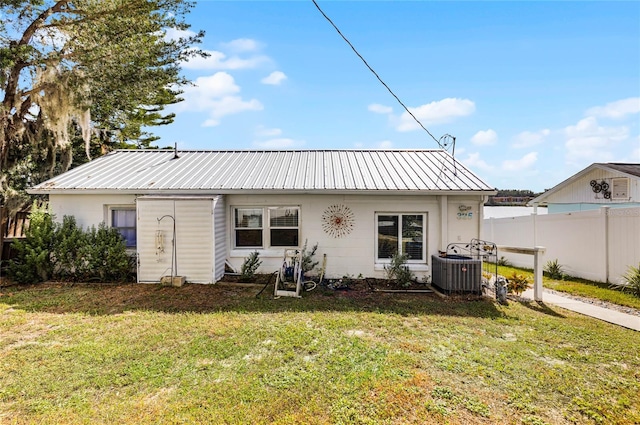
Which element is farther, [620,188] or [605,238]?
[620,188]

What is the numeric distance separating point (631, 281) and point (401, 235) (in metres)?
5.27

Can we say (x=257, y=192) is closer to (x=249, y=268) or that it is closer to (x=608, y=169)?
(x=249, y=268)

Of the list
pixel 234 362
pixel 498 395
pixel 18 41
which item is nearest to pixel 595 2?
pixel 498 395

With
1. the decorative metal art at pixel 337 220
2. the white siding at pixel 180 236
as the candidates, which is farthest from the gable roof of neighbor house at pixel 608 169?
the white siding at pixel 180 236

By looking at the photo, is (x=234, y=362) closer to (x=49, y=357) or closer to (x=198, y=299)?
(x=49, y=357)

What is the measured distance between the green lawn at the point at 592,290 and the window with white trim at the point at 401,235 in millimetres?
3715

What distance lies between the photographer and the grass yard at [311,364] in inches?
114

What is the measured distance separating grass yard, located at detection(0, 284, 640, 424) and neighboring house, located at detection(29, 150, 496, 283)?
1.92m

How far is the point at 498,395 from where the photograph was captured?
3.16 meters

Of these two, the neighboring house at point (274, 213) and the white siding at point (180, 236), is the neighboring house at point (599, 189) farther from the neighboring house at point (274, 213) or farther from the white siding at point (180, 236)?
the white siding at point (180, 236)

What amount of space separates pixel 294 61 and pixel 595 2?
7308mm

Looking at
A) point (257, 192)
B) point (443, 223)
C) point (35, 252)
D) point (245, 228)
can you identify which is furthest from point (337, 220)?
point (35, 252)

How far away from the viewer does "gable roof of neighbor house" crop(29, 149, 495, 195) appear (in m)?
7.97

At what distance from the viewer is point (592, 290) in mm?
7410
